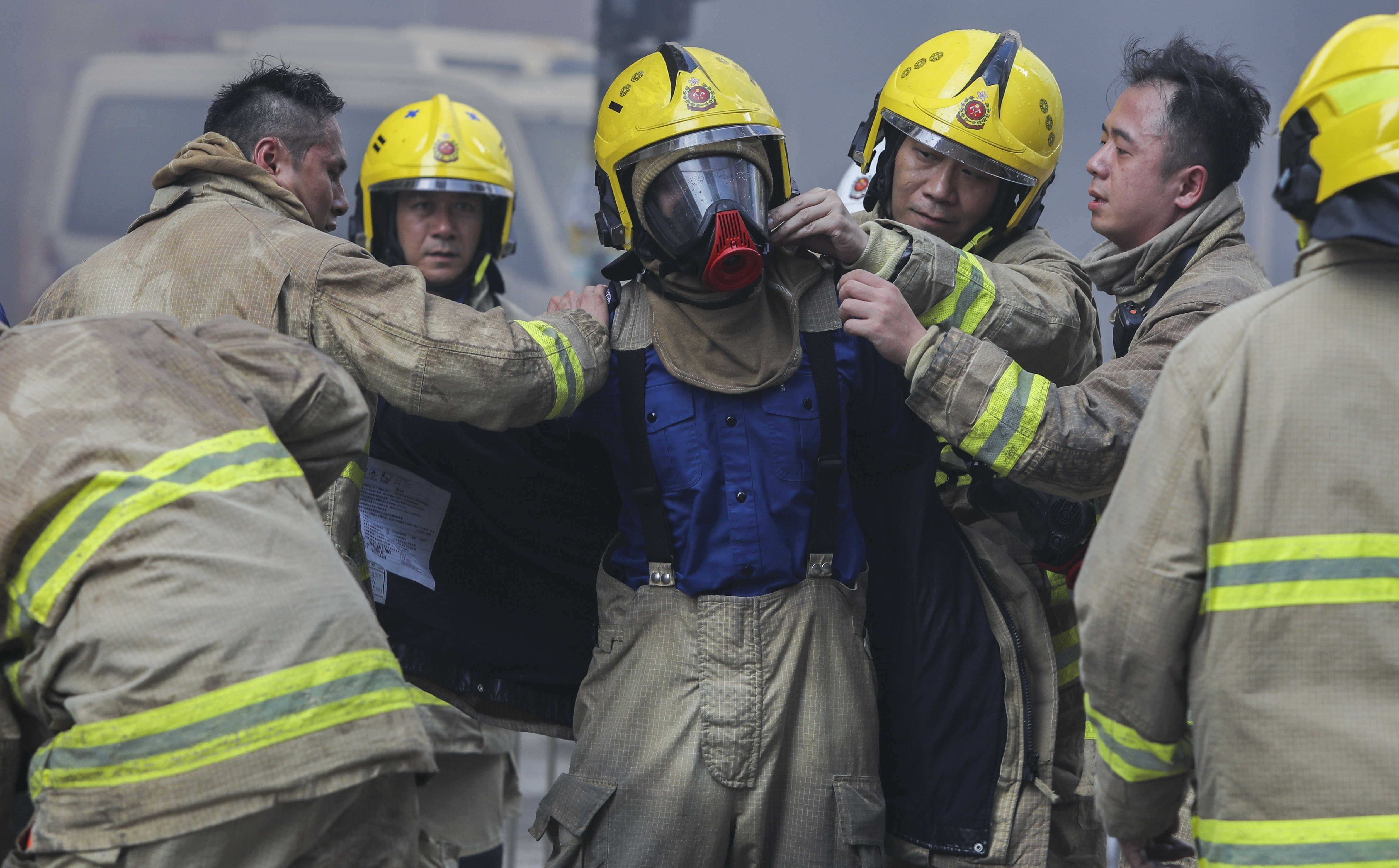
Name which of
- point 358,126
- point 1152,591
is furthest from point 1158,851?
point 358,126

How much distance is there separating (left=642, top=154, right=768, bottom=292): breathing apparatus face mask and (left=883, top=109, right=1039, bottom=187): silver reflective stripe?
0.61 m

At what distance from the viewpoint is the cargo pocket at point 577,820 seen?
2.32m

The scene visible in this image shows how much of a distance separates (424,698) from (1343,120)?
2.36 m

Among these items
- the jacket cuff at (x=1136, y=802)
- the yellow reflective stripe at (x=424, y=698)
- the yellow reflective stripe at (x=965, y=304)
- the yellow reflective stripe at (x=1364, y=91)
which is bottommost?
the yellow reflective stripe at (x=424, y=698)

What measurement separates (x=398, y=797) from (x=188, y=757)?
1.25 ft

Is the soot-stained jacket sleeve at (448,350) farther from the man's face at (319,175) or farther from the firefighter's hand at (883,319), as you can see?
the man's face at (319,175)

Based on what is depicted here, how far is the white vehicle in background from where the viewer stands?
6602 millimetres

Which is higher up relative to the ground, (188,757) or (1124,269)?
(1124,269)

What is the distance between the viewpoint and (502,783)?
390 centimetres

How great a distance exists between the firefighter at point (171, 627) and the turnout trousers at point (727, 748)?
2.01ft

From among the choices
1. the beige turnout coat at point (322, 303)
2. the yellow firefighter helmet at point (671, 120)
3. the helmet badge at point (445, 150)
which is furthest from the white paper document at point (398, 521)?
the helmet badge at point (445, 150)

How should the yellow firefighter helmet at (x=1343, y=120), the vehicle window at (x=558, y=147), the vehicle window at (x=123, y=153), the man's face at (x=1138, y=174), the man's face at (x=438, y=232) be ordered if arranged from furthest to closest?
the vehicle window at (x=558, y=147), the vehicle window at (x=123, y=153), the man's face at (x=438, y=232), the man's face at (x=1138, y=174), the yellow firefighter helmet at (x=1343, y=120)

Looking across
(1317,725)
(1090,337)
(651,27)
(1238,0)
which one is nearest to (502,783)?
(1090,337)

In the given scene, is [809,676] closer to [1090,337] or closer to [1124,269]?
[1090,337]
